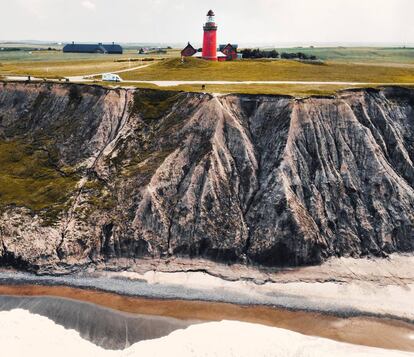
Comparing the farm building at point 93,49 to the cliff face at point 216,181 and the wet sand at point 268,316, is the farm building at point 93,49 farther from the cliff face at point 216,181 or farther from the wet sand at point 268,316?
the wet sand at point 268,316

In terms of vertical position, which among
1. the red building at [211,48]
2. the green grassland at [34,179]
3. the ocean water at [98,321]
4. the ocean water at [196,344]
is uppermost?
the red building at [211,48]

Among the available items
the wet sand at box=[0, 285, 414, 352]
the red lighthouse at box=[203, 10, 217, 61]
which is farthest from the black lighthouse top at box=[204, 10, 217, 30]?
the wet sand at box=[0, 285, 414, 352]

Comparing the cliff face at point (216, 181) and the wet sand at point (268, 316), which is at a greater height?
the cliff face at point (216, 181)

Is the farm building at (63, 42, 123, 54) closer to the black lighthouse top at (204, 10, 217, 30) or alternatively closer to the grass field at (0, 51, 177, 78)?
the grass field at (0, 51, 177, 78)

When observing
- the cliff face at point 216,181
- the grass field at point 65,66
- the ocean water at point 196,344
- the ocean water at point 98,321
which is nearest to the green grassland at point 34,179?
the cliff face at point 216,181

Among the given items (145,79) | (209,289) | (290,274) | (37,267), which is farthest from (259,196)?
(145,79)
